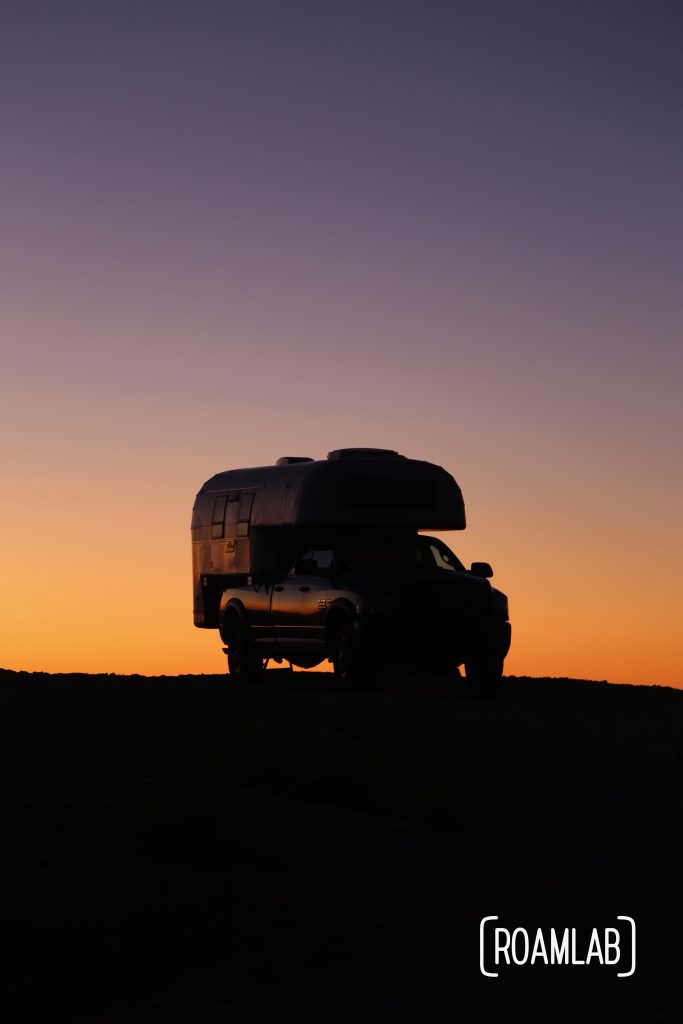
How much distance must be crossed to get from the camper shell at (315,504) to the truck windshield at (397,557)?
0.98ft

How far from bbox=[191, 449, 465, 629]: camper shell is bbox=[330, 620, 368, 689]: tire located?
1826 mm

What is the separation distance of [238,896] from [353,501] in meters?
12.0

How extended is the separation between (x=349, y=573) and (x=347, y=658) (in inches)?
49.2

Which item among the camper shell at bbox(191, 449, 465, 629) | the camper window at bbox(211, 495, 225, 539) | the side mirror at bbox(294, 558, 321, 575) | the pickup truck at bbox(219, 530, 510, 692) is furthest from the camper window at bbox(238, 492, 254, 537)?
the side mirror at bbox(294, 558, 321, 575)

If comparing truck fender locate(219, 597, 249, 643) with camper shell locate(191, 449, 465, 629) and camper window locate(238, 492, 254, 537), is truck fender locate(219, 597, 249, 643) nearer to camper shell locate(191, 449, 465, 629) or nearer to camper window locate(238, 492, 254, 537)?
camper shell locate(191, 449, 465, 629)

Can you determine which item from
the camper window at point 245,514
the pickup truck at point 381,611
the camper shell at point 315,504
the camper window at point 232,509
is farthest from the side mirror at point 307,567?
the camper window at point 232,509

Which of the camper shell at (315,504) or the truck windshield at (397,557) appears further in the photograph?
the camper shell at (315,504)

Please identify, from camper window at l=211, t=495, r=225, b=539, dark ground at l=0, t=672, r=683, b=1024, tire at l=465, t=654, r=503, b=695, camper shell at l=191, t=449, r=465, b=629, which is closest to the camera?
dark ground at l=0, t=672, r=683, b=1024

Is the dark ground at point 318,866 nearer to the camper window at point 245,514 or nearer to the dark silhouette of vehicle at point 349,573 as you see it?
the dark silhouette of vehicle at point 349,573

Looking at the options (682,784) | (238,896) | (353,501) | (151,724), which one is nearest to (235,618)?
(353,501)

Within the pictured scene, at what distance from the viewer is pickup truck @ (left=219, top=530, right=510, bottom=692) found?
20.4m

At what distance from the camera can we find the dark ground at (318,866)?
9234 millimetres

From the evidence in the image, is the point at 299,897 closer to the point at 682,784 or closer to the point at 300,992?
the point at 300,992

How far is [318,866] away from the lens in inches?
437
